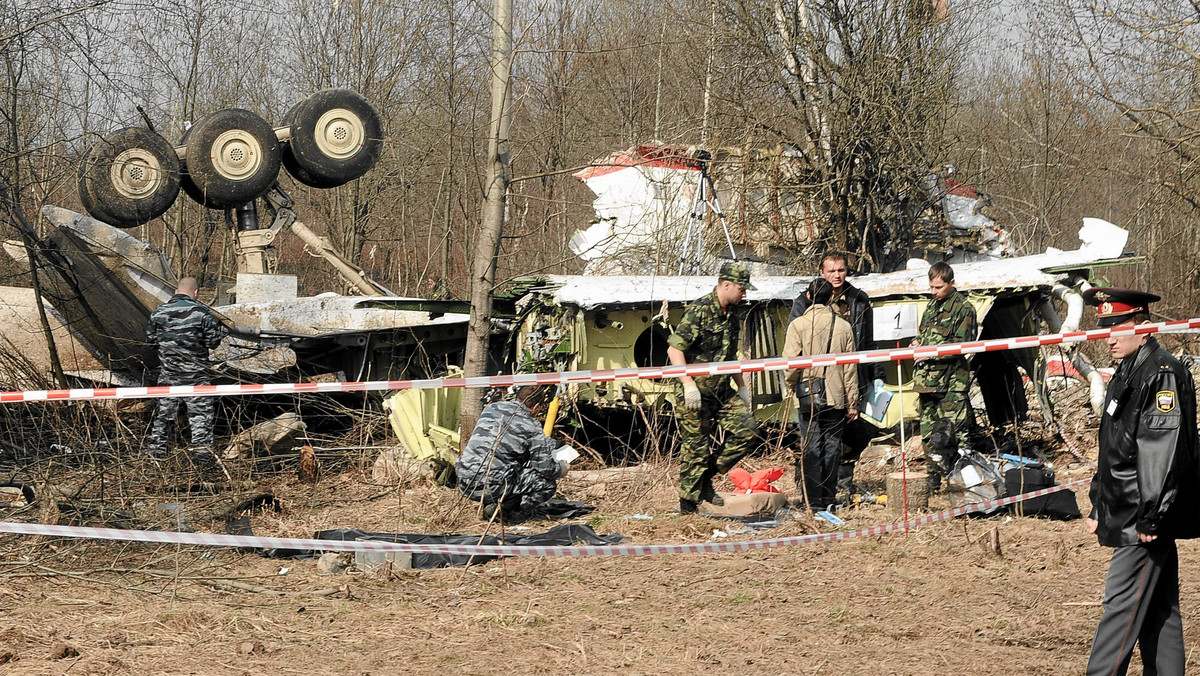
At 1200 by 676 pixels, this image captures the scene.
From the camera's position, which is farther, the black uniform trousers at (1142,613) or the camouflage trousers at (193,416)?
the camouflage trousers at (193,416)

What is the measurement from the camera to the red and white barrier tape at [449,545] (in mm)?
5289

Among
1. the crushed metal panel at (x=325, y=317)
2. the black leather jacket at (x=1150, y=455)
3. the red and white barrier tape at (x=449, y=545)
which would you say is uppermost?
the crushed metal panel at (x=325, y=317)

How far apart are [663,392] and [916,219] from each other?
6.17 metres

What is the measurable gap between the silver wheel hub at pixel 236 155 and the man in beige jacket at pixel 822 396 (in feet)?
18.5

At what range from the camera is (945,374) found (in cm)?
775

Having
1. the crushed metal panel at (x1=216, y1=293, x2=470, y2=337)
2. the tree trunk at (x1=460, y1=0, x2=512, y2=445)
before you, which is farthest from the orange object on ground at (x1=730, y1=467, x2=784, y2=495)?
the crushed metal panel at (x1=216, y1=293, x2=470, y2=337)

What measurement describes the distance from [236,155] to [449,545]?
563 cm

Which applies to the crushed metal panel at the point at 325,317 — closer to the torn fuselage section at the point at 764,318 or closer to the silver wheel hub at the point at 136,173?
the torn fuselage section at the point at 764,318

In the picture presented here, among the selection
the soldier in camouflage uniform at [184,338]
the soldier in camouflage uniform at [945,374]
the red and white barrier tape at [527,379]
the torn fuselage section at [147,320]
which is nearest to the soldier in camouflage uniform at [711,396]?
the red and white barrier tape at [527,379]

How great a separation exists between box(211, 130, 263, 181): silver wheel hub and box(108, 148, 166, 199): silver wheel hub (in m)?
0.55

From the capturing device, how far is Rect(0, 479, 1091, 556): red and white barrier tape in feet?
17.4

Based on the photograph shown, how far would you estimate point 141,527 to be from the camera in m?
6.30

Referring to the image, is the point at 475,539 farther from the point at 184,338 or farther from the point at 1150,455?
the point at 1150,455

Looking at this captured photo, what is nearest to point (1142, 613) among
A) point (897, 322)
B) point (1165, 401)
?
point (1165, 401)
